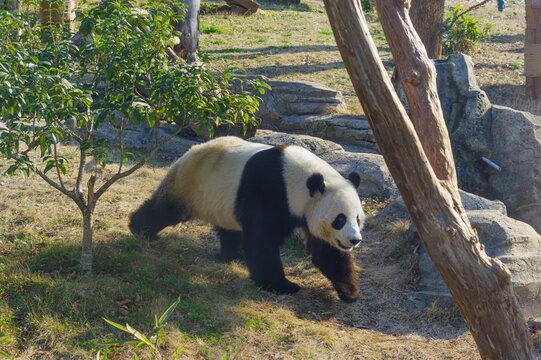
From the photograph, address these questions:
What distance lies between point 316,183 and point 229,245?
62.5 inches

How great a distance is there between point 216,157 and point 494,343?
3486 mm

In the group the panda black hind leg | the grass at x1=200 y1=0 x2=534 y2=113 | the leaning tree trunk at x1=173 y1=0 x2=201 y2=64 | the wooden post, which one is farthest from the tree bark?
the panda black hind leg

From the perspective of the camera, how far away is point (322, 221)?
17.0 ft

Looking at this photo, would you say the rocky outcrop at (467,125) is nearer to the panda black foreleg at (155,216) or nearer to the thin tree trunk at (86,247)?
the panda black foreleg at (155,216)

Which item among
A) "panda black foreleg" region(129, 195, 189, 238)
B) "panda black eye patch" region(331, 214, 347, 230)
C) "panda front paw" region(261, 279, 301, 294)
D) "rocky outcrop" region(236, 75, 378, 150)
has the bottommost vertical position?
"panda front paw" region(261, 279, 301, 294)

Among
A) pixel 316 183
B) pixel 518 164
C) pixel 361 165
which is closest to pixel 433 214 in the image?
pixel 316 183

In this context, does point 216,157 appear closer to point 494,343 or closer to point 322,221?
point 322,221

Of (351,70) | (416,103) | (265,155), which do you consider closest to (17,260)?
(265,155)

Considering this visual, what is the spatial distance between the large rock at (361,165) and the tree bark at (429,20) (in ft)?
15.0

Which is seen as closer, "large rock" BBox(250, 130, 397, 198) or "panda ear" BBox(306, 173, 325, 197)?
"panda ear" BBox(306, 173, 325, 197)

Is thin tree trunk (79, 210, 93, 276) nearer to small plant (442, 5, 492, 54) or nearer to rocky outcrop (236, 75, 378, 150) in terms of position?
rocky outcrop (236, 75, 378, 150)

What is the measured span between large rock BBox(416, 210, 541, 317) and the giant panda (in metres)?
0.78

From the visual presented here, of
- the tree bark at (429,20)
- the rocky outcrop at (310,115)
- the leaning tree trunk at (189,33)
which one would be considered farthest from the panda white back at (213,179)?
the tree bark at (429,20)

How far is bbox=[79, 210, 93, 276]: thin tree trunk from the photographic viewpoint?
5.10 m
